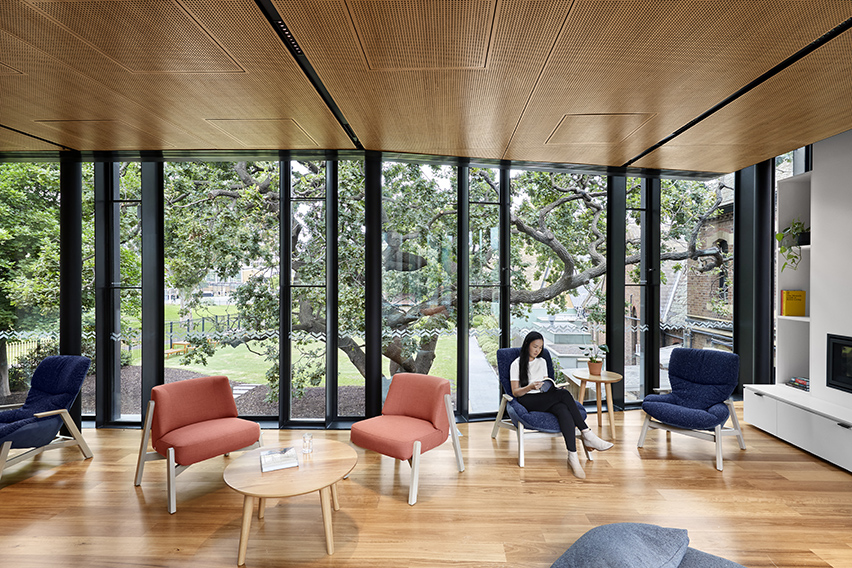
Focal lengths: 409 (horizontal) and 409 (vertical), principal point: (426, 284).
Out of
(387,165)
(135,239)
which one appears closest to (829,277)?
(387,165)

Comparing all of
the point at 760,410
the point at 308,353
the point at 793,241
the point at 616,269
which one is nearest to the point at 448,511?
the point at 308,353

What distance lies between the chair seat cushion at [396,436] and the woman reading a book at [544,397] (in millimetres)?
958

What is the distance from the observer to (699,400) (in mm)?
4047

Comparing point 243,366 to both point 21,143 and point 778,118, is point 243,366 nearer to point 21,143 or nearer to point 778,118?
point 21,143

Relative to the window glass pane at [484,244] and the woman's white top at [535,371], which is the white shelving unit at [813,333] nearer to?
the woman's white top at [535,371]

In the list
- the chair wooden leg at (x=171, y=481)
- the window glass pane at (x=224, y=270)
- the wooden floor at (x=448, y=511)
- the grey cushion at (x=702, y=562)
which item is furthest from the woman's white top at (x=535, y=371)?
the chair wooden leg at (x=171, y=481)

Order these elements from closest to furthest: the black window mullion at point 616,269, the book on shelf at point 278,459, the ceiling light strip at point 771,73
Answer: the ceiling light strip at point 771,73, the book on shelf at point 278,459, the black window mullion at point 616,269

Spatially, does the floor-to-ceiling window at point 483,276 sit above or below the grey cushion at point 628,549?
above

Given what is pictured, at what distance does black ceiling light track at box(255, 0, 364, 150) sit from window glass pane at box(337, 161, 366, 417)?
1102 mm

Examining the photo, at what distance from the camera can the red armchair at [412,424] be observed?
3.18 m

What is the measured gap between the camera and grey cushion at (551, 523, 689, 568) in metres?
1.48

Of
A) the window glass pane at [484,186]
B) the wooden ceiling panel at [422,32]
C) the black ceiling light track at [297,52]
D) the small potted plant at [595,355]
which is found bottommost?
the small potted plant at [595,355]

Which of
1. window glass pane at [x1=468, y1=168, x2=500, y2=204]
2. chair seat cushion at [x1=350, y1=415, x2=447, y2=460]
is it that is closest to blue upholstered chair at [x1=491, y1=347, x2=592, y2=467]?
chair seat cushion at [x1=350, y1=415, x2=447, y2=460]

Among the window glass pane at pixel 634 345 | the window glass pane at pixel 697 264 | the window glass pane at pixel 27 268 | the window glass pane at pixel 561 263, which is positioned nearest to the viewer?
the window glass pane at pixel 27 268
